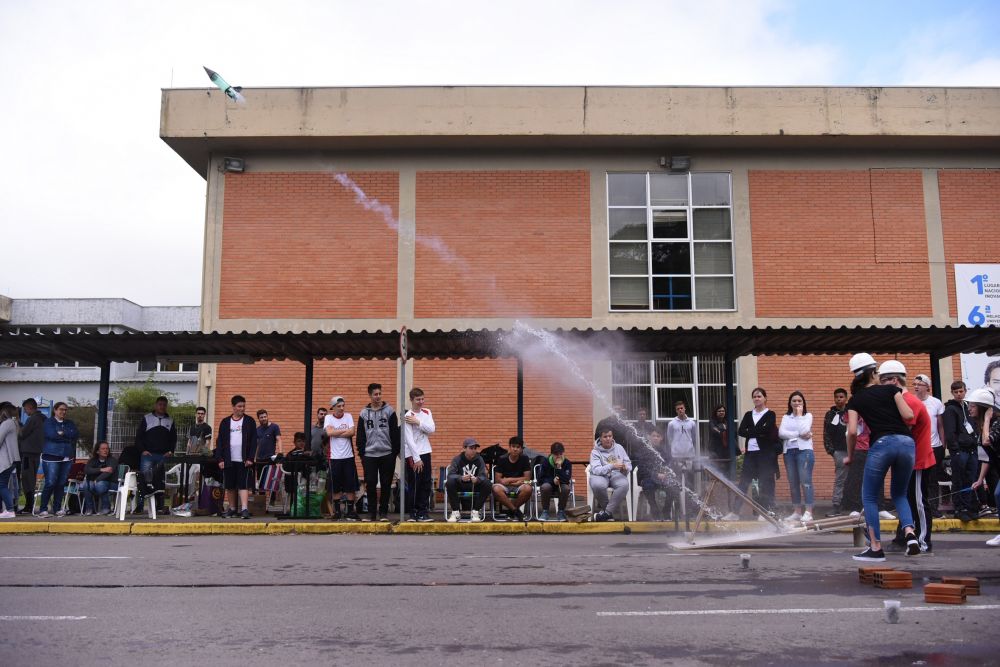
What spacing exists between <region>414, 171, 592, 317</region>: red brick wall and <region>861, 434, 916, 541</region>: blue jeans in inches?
488

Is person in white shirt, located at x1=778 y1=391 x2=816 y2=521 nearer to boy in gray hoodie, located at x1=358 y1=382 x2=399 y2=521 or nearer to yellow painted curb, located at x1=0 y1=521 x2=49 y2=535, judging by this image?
boy in gray hoodie, located at x1=358 y1=382 x2=399 y2=521

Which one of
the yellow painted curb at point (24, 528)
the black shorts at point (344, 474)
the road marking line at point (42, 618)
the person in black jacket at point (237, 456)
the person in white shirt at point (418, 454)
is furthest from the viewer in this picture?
the person in black jacket at point (237, 456)

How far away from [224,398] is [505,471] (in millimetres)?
9468

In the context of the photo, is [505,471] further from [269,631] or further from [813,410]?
[813,410]

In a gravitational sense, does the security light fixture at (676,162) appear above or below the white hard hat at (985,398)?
above

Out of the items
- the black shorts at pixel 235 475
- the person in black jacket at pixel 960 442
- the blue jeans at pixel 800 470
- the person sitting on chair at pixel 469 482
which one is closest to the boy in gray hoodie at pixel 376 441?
the person sitting on chair at pixel 469 482

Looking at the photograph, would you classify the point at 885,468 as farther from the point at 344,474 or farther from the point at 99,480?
the point at 99,480

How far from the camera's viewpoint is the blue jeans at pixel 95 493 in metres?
14.5

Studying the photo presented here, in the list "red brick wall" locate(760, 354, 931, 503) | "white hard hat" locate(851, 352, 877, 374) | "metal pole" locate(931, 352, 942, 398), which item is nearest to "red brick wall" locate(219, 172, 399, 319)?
"red brick wall" locate(760, 354, 931, 503)

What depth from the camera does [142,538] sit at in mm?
11711

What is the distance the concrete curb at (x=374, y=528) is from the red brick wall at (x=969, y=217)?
413 inches

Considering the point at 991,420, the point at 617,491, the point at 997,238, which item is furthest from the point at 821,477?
the point at 991,420

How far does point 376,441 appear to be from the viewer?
12.8 m

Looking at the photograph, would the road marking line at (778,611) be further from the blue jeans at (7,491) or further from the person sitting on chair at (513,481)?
the blue jeans at (7,491)
